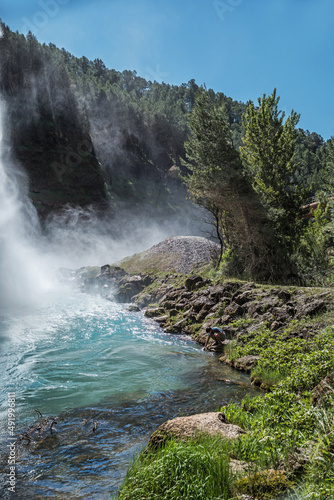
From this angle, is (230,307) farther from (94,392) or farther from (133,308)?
(133,308)

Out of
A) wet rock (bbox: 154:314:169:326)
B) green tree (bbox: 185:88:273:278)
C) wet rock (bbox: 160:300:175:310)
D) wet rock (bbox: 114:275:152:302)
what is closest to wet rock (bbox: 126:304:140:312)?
wet rock (bbox: 160:300:175:310)

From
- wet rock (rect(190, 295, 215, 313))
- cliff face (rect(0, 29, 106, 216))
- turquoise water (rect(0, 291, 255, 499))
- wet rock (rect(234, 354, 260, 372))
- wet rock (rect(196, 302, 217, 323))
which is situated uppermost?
cliff face (rect(0, 29, 106, 216))

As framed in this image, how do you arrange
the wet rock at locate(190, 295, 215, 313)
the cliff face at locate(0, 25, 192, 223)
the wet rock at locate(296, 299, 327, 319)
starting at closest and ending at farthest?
1. the wet rock at locate(296, 299, 327, 319)
2. the wet rock at locate(190, 295, 215, 313)
3. the cliff face at locate(0, 25, 192, 223)

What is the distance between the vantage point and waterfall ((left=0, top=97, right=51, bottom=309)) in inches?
955

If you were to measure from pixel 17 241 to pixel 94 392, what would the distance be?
107 ft

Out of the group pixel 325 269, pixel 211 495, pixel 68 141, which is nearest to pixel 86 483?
pixel 211 495

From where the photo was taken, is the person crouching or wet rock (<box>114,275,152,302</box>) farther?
wet rock (<box>114,275,152,302</box>)

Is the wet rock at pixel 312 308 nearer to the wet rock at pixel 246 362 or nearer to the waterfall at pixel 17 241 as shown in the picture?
the wet rock at pixel 246 362

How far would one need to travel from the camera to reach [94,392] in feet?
22.6

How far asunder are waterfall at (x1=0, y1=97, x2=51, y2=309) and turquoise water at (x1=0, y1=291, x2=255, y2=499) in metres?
9.63

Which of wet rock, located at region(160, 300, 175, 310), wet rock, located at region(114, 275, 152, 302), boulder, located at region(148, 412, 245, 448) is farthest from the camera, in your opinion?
wet rock, located at region(114, 275, 152, 302)

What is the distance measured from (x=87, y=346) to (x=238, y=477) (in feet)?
28.2

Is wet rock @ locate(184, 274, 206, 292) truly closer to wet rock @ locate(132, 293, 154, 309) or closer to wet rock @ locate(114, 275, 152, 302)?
wet rock @ locate(132, 293, 154, 309)

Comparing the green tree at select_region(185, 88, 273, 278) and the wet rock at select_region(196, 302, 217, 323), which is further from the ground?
the green tree at select_region(185, 88, 273, 278)
